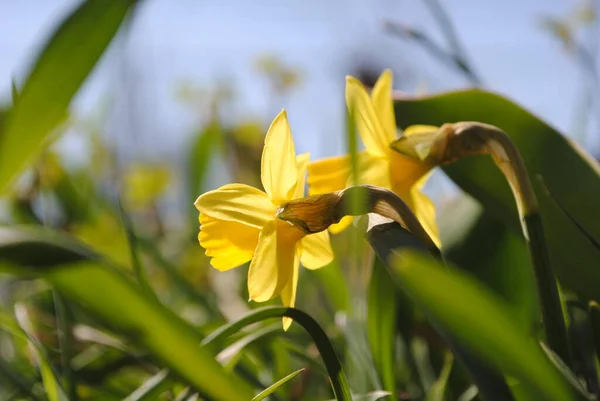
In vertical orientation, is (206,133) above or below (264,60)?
below

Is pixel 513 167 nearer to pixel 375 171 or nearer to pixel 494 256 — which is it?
pixel 375 171

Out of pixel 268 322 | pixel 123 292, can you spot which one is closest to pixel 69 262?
pixel 123 292

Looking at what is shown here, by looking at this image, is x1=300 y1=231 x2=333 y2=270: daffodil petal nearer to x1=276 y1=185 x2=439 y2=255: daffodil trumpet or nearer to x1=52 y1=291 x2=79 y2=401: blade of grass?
x1=276 y1=185 x2=439 y2=255: daffodil trumpet

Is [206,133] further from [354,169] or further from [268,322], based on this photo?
[354,169]

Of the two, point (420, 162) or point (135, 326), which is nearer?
point (135, 326)

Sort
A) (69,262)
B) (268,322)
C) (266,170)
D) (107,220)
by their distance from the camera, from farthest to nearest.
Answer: (107,220) → (268,322) → (266,170) → (69,262)

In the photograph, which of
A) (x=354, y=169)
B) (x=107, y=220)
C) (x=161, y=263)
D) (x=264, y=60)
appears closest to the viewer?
(x=354, y=169)


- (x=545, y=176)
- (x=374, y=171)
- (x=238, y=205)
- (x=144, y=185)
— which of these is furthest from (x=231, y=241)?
(x=144, y=185)
